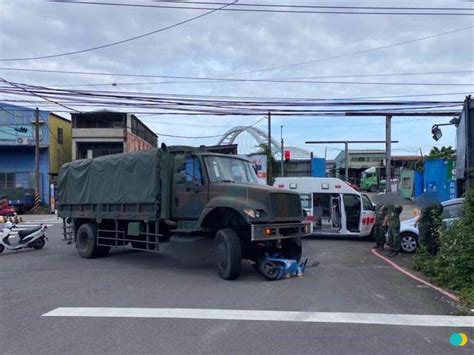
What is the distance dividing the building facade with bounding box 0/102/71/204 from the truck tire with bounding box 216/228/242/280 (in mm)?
33144

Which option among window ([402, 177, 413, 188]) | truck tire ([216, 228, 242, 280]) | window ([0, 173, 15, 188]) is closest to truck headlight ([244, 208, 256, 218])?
truck tire ([216, 228, 242, 280])

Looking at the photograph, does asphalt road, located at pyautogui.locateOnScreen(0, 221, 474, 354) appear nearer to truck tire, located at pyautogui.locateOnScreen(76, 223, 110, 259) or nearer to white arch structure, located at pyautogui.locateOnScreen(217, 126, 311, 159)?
truck tire, located at pyautogui.locateOnScreen(76, 223, 110, 259)

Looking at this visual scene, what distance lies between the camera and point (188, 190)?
36.6ft

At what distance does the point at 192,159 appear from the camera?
11.1 meters

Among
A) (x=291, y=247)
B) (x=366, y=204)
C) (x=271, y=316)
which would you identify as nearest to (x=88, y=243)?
Answer: (x=291, y=247)

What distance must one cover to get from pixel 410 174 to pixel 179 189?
3261 cm

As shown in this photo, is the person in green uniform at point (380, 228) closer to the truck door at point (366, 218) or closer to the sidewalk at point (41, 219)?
the truck door at point (366, 218)

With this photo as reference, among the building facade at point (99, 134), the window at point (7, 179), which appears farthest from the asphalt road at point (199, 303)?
the building facade at point (99, 134)

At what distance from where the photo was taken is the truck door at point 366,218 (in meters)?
18.0

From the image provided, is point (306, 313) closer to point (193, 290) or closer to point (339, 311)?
point (339, 311)

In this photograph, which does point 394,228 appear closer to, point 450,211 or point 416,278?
point 450,211

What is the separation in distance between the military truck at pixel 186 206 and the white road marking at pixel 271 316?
8.62ft

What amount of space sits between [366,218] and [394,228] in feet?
12.6

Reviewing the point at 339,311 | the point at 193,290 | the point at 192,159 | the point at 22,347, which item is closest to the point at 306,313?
the point at 339,311
